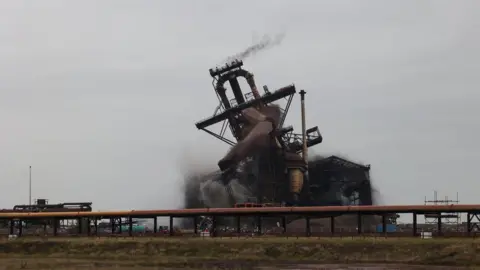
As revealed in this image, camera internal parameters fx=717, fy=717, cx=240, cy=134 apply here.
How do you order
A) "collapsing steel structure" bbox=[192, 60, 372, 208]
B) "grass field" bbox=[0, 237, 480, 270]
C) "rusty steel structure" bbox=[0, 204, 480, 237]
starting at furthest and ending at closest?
"collapsing steel structure" bbox=[192, 60, 372, 208], "rusty steel structure" bbox=[0, 204, 480, 237], "grass field" bbox=[0, 237, 480, 270]

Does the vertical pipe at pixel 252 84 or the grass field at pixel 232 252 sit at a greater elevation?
the vertical pipe at pixel 252 84

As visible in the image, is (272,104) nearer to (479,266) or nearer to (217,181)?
(217,181)

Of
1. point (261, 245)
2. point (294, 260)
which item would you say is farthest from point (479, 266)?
point (261, 245)

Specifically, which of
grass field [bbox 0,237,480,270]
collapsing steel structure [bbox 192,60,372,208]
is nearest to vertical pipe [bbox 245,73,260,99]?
collapsing steel structure [bbox 192,60,372,208]

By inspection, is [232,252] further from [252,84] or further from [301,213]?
[252,84]

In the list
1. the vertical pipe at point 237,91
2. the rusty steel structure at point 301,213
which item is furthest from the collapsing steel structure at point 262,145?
the rusty steel structure at point 301,213

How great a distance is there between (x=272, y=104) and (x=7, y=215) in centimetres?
5806

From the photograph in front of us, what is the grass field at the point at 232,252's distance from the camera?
69.0 m

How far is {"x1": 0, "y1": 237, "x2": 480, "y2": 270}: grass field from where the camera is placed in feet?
227

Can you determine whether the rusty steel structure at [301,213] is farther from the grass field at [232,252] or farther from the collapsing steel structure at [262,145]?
the collapsing steel structure at [262,145]

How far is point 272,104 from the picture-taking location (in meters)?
150

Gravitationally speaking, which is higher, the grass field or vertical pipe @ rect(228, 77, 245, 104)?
vertical pipe @ rect(228, 77, 245, 104)

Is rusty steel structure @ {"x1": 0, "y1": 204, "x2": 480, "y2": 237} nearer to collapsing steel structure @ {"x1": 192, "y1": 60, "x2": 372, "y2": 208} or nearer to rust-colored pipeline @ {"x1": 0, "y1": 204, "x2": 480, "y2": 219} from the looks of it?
rust-colored pipeline @ {"x1": 0, "y1": 204, "x2": 480, "y2": 219}

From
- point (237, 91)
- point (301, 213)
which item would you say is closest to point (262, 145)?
point (237, 91)
